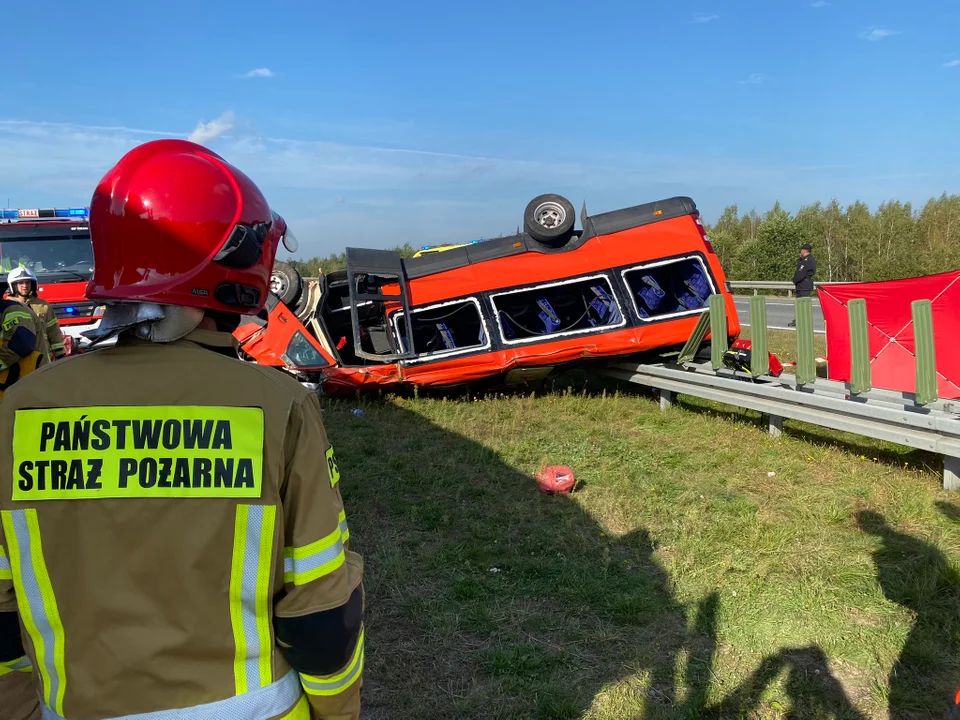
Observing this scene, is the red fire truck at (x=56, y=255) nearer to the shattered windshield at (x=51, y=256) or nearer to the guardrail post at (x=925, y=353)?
the shattered windshield at (x=51, y=256)

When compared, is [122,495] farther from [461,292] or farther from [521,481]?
[461,292]

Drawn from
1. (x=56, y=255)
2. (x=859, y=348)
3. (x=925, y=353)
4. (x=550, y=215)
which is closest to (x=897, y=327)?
(x=859, y=348)

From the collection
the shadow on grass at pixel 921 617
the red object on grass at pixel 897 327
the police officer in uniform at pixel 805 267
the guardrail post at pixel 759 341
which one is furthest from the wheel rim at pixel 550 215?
the police officer in uniform at pixel 805 267

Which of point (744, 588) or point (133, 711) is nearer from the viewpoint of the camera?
point (133, 711)

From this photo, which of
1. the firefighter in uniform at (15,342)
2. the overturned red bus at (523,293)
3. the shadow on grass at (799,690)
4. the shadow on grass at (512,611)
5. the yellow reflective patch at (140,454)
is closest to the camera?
the yellow reflective patch at (140,454)

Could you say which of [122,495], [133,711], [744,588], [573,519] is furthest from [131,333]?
[573,519]

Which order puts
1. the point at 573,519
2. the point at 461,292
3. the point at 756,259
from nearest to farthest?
the point at 573,519
the point at 461,292
the point at 756,259

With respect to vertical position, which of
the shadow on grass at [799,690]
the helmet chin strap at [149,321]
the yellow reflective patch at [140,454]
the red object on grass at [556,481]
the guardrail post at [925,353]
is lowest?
the shadow on grass at [799,690]

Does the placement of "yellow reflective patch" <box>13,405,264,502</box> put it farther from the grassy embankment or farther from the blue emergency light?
the blue emergency light

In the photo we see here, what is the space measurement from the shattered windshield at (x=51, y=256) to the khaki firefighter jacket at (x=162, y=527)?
9036 millimetres

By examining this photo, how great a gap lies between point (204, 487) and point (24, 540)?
34 cm

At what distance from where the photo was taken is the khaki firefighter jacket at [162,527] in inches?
45.6

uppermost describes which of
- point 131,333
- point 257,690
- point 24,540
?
point 131,333

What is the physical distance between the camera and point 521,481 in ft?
17.6
